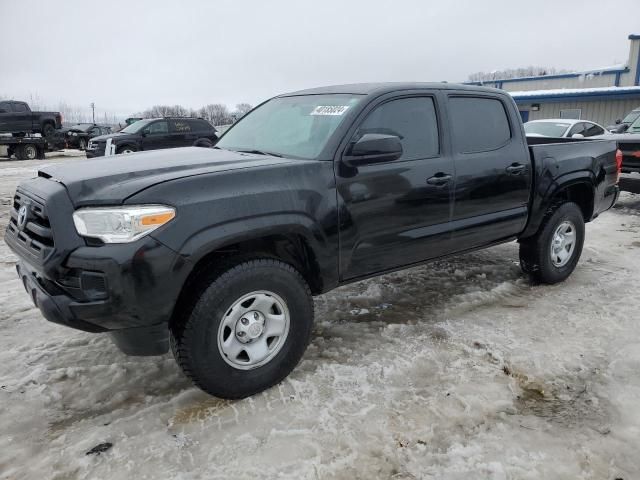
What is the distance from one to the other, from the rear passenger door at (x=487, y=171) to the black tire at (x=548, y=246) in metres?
0.40

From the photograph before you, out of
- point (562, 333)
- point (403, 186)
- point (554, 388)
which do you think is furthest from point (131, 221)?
point (562, 333)

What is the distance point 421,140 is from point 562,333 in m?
1.85

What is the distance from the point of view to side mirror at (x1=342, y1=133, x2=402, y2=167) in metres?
3.07

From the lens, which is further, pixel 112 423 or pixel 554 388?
pixel 554 388

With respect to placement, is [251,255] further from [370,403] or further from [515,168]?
[515,168]

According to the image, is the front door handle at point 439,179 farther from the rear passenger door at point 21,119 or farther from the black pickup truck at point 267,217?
the rear passenger door at point 21,119

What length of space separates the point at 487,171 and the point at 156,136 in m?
13.9

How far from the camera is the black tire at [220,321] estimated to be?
8.71 feet

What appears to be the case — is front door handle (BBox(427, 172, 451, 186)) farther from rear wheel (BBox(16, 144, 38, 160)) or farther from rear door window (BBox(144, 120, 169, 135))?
rear wheel (BBox(16, 144, 38, 160))

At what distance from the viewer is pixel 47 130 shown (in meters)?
22.0

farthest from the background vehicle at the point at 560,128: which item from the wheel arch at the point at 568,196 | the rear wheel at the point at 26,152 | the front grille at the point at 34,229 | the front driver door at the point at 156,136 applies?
the rear wheel at the point at 26,152

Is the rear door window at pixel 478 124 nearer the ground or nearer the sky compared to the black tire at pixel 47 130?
nearer the ground

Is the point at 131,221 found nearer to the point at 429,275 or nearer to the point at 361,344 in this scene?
the point at 361,344

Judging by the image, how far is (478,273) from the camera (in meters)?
5.29
